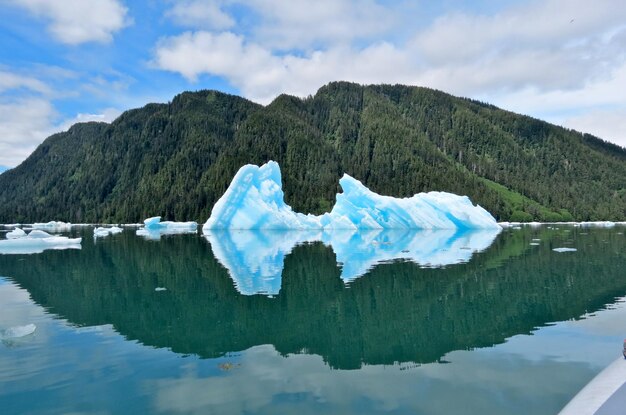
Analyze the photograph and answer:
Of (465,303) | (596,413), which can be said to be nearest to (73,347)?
(596,413)

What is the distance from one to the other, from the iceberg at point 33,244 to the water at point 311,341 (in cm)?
2366

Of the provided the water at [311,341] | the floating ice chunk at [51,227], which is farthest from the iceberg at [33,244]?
the floating ice chunk at [51,227]

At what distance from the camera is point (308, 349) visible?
516 inches

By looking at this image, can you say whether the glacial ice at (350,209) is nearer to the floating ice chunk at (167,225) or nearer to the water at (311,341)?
the floating ice chunk at (167,225)

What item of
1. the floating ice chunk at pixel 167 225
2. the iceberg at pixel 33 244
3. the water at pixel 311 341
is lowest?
the water at pixel 311 341

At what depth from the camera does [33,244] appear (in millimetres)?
→ 51125

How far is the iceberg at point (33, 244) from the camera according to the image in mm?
48219

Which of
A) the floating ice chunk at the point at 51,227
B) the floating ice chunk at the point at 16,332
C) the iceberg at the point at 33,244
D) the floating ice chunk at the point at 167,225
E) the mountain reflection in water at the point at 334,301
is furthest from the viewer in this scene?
the floating ice chunk at the point at 51,227

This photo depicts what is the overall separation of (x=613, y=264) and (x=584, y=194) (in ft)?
620

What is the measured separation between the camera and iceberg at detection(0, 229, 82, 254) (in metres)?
48.2

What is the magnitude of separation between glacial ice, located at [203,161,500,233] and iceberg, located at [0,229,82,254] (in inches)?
1126

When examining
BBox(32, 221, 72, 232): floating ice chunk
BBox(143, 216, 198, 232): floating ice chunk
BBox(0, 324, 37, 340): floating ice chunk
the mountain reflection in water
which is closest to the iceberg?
the mountain reflection in water

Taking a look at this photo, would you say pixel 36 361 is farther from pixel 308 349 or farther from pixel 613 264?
pixel 613 264

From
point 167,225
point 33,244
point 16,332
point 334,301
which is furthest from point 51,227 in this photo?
point 334,301
